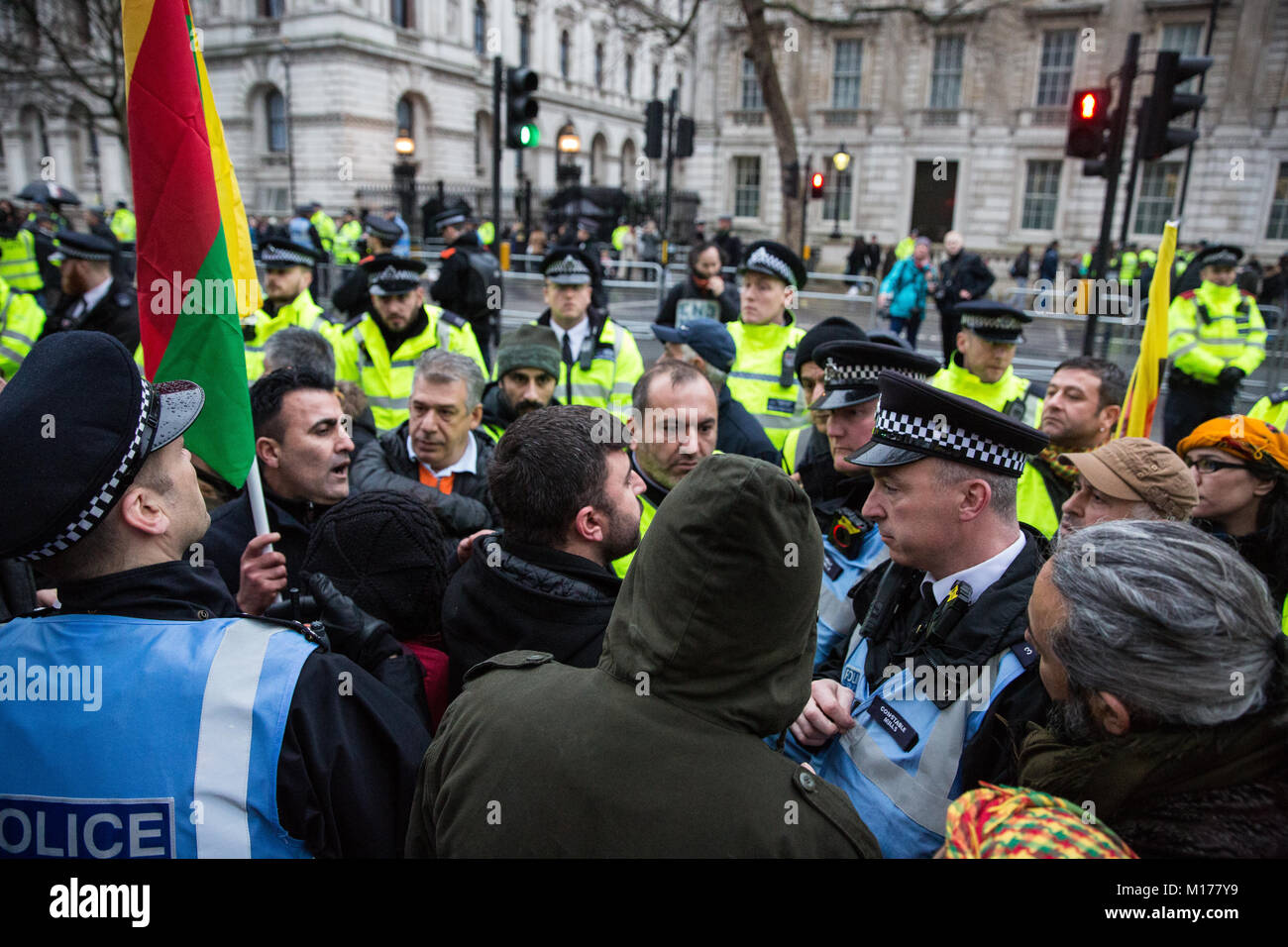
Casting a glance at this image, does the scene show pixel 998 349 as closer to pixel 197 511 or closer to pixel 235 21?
pixel 197 511

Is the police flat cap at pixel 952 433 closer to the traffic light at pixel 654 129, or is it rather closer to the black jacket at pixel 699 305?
the black jacket at pixel 699 305

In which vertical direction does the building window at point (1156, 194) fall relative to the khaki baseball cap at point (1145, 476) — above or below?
above

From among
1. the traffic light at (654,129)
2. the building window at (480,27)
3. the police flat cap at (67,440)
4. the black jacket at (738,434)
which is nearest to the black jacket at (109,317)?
the black jacket at (738,434)

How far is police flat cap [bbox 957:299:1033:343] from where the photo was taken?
4484 mm

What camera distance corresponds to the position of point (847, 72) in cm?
3197

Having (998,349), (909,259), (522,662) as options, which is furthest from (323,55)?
(522,662)

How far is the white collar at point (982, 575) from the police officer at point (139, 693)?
1.36m

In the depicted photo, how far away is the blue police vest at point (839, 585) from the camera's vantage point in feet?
8.54

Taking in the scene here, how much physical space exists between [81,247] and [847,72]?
103 ft

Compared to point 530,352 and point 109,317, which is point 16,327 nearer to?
point 109,317

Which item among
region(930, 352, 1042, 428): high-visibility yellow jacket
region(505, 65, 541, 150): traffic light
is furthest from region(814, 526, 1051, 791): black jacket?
region(505, 65, 541, 150): traffic light

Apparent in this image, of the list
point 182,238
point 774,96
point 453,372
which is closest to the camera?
point 182,238

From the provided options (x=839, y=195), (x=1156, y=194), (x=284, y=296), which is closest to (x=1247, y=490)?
(x=284, y=296)

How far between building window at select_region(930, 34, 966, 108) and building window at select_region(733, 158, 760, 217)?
7.18m
